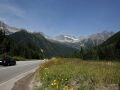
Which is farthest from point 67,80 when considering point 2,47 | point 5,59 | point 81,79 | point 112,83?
point 2,47

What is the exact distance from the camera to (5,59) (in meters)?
47.1

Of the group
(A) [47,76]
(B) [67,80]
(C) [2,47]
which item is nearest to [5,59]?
(A) [47,76]

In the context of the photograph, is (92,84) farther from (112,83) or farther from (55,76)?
(55,76)

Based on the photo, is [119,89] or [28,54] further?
[28,54]

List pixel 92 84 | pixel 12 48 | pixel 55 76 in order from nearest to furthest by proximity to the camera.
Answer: pixel 92 84, pixel 55 76, pixel 12 48

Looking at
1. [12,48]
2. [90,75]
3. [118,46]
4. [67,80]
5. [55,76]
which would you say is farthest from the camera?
[118,46]

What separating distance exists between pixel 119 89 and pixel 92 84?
4.62 feet

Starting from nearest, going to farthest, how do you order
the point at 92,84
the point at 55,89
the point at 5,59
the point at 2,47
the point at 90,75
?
the point at 55,89 < the point at 92,84 < the point at 90,75 < the point at 5,59 < the point at 2,47

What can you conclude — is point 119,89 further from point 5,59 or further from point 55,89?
point 5,59

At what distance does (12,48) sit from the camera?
457ft

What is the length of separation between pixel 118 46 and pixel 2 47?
66147 mm

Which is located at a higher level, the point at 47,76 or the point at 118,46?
the point at 118,46

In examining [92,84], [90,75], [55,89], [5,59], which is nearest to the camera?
[55,89]

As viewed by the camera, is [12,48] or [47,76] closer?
[47,76]
